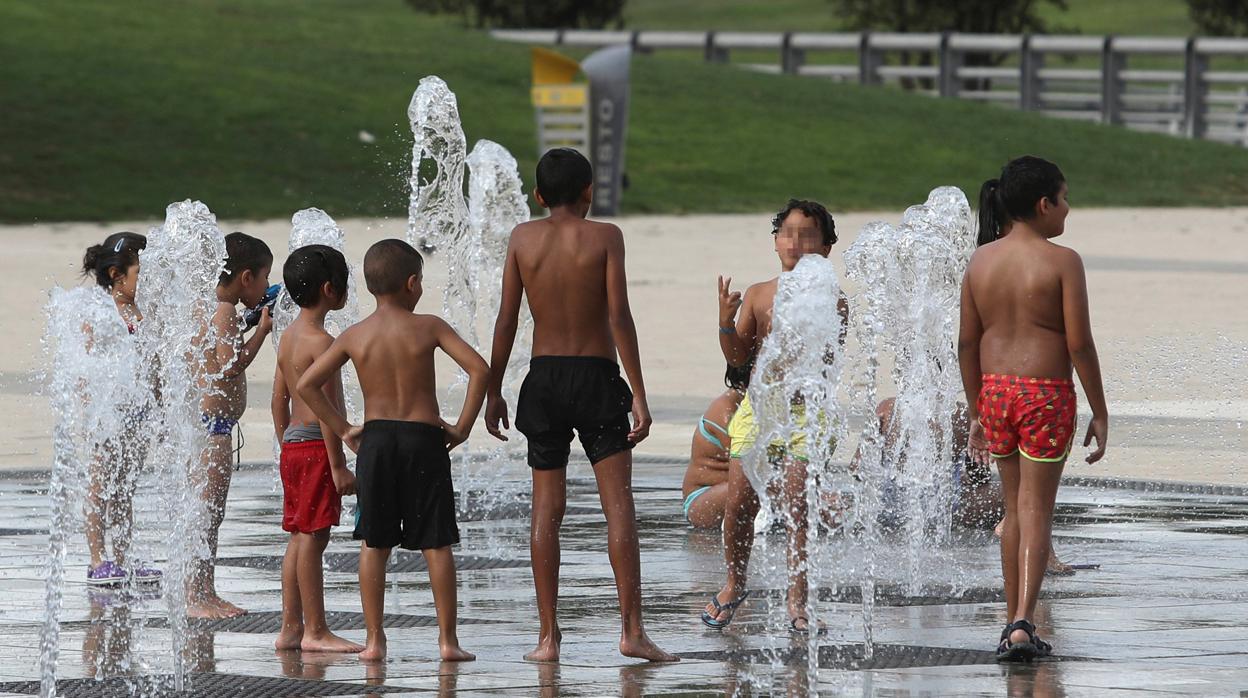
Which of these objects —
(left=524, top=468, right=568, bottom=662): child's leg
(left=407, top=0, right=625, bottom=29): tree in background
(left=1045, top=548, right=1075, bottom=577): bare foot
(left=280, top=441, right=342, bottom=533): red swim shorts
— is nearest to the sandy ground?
(left=1045, top=548, right=1075, bottom=577): bare foot

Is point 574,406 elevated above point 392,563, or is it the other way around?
point 574,406

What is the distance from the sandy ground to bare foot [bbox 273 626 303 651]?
446 cm

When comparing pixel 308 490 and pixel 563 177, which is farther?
pixel 308 490

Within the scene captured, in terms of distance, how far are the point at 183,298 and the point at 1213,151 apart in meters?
30.5

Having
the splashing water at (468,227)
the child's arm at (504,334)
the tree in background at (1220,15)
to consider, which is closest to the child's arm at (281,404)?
the child's arm at (504,334)

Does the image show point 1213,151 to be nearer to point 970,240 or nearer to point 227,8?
point 227,8

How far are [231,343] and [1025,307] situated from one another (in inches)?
97.8

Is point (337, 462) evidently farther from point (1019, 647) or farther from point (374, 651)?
point (1019, 647)

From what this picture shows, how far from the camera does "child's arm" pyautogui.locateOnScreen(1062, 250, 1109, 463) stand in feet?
21.2

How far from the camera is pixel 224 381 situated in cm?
739

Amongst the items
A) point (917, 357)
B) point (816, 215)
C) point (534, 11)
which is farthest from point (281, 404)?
point (534, 11)

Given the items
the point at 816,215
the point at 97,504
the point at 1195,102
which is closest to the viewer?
the point at 816,215

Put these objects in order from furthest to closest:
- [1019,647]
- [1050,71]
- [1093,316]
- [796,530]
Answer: [1050,71] < [1093,316] < [796,530] < [1019,647]

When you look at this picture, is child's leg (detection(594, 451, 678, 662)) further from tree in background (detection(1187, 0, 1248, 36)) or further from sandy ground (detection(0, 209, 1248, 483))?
tree in background (detection(1187, 0, 1248, 36))
